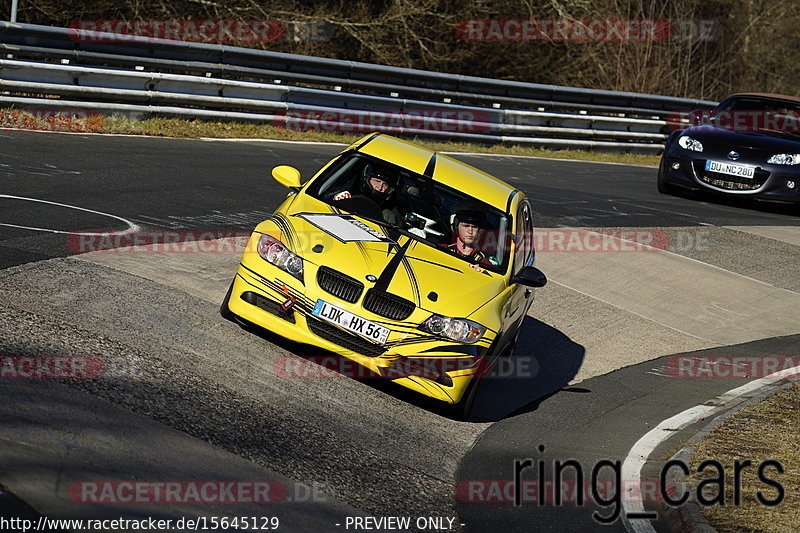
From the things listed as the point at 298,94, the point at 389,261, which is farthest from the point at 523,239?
the point at 298,94

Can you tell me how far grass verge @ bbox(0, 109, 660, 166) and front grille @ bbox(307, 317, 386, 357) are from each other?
9164 millimetres

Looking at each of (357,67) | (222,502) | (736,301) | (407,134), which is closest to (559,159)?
(407,134)

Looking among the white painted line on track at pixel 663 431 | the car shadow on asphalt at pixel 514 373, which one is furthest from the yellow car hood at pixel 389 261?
the white painted line on track at pixel 663 431

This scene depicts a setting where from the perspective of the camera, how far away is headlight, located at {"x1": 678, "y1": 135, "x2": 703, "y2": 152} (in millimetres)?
16812

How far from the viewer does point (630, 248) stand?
1400 cm

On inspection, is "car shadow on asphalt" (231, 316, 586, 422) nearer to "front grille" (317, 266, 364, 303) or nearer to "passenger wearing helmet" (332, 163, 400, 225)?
"front grille" (317, 266, 364, 303)

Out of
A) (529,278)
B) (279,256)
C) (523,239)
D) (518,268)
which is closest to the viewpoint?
(279,256)

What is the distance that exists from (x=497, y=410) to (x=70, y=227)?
4.32m

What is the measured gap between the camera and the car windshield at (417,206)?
8.20 m

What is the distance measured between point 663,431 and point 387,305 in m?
2.52

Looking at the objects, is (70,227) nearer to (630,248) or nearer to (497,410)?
(497,410)

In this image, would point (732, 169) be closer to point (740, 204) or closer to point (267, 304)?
point (740, 204)

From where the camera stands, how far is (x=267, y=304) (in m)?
7.29

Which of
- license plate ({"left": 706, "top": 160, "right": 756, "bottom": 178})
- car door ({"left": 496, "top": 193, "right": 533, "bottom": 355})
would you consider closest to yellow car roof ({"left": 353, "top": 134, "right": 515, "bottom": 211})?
car door ({"left": 496, "top": 193, "right": 533, "bottom": 355})
